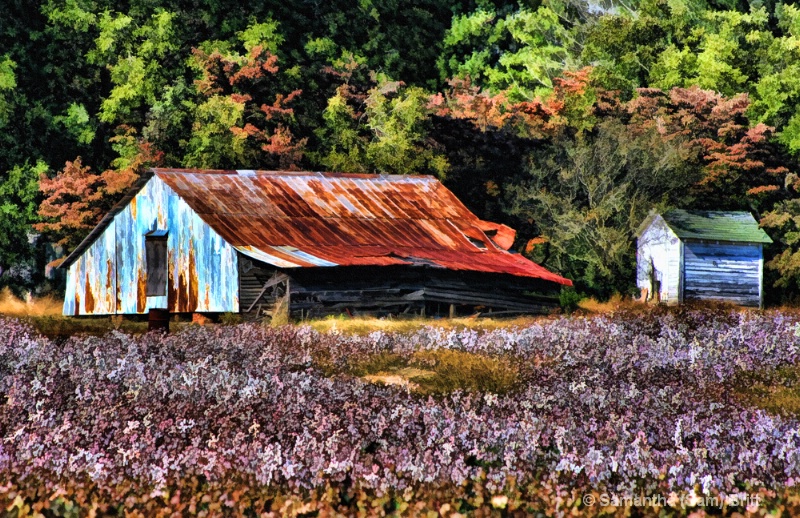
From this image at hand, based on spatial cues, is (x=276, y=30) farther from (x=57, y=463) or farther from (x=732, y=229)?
(x=57, y=463)

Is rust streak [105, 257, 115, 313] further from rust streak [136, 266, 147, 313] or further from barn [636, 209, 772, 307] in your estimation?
barn [636, 209, 772, 307]

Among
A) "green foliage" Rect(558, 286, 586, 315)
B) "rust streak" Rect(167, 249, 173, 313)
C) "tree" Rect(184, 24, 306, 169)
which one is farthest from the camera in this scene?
"tree" Rect(184, 24, 306, 169)

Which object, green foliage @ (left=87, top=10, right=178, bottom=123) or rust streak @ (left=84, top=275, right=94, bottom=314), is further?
green foliage @ (left=87, top=10, right=178, bottom=123)

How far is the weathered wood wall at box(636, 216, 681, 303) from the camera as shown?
148ft

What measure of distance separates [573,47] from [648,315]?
5196 cm

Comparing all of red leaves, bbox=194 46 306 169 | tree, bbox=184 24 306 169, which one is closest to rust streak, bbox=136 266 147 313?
tree, bbox=184 24 306 169

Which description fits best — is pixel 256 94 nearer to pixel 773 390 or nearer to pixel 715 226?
pixel 715 226

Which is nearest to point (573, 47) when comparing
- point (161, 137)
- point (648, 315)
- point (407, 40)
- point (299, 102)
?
point (407, 40)

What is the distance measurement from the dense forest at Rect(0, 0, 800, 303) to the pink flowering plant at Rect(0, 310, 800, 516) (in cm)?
2874

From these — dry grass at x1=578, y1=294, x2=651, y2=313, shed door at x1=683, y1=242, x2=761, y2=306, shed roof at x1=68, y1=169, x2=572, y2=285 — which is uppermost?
shed roof at x1=68, y1=169, x2=572, y2=285

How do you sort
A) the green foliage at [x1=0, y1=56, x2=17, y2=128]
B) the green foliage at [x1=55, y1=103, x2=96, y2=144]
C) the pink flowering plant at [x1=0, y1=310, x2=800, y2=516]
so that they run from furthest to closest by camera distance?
the green foliage at [x1=55, y1=103, x2=96, y2=144] < the green foliage at [x1=0, y1=56, x2=17, y2=128] < the pink flowering plant at [x1=0, y1=310, x2=800, y2=516]

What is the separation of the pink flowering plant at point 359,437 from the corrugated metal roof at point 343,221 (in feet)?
56.6

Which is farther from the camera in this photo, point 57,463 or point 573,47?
point 573,47

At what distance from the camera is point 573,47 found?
246 ft
